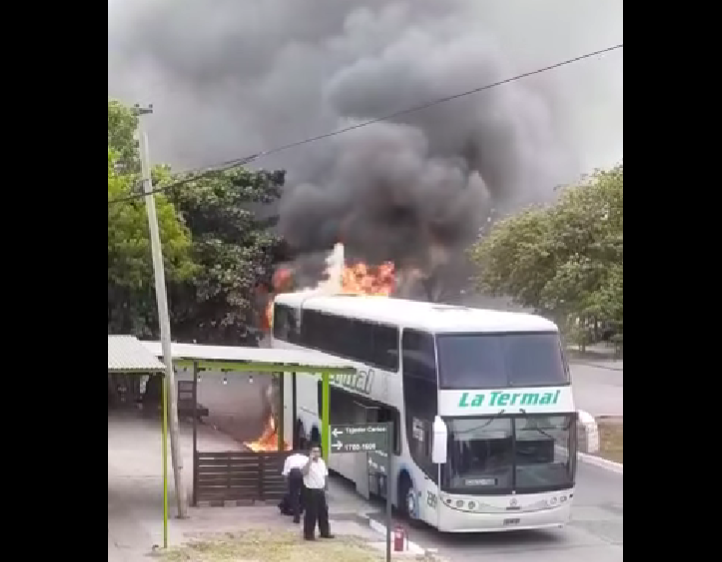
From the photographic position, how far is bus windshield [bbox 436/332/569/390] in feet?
21.1

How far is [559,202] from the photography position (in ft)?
31.6

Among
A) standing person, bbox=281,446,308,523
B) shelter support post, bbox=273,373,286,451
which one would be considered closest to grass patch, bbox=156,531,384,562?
standing person, bbox=281,446,308,523

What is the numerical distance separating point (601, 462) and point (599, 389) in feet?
2.26

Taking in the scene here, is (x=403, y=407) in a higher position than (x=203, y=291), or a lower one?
lower

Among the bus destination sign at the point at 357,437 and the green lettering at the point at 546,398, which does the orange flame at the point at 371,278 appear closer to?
the green lettering at the point at 546,398

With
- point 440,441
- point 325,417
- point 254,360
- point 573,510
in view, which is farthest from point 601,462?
point 254,360

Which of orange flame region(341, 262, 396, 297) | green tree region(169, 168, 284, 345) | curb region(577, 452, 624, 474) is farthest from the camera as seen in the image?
orange flame region(341, 262, 396, 297)

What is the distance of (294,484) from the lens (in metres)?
6.99

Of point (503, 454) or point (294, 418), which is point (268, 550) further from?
point (294, 418)

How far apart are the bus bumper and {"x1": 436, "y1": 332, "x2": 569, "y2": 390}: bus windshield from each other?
2.42ft

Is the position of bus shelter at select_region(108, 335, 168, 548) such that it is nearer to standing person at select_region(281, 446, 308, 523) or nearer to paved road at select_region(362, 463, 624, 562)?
standing person at select_region(281, 446, 308, 523)
